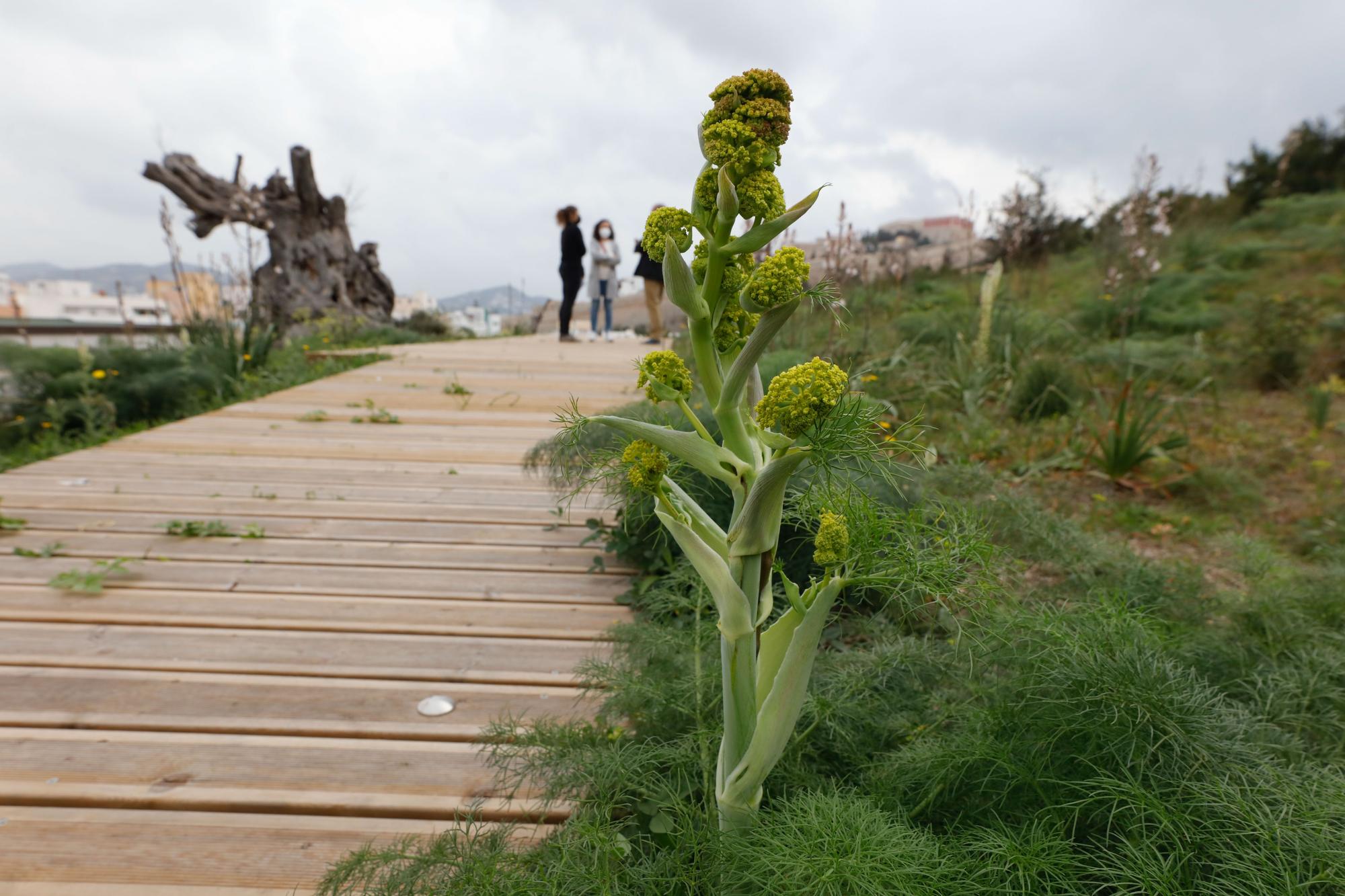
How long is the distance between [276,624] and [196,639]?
0.21 m

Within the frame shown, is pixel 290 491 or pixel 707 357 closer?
pixel 707 357

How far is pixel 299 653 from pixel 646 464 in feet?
5.56

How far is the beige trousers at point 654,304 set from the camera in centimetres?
948

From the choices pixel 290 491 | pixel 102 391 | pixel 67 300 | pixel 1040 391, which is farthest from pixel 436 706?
pixel 67 300

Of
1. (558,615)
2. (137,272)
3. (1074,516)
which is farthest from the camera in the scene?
(137,272)

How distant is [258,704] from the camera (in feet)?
6.28

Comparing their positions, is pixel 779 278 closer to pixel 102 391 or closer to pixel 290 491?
pixel 290 491

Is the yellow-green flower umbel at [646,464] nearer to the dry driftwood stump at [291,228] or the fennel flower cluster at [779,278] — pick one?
the fennel flower cluster at [779,278]

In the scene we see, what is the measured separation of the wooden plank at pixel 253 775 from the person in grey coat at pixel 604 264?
9122mm

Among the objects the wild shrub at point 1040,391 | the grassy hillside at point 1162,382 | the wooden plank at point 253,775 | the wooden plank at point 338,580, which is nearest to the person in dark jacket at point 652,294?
the grassy hillside at point 1162,382

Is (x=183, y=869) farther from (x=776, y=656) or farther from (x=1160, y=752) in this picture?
(x=1160, y=752)

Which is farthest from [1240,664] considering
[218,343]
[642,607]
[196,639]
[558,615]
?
[218,343]

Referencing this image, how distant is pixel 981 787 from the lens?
1124 millimetres

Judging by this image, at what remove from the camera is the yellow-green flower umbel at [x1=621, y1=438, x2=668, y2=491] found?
3.18 feet
